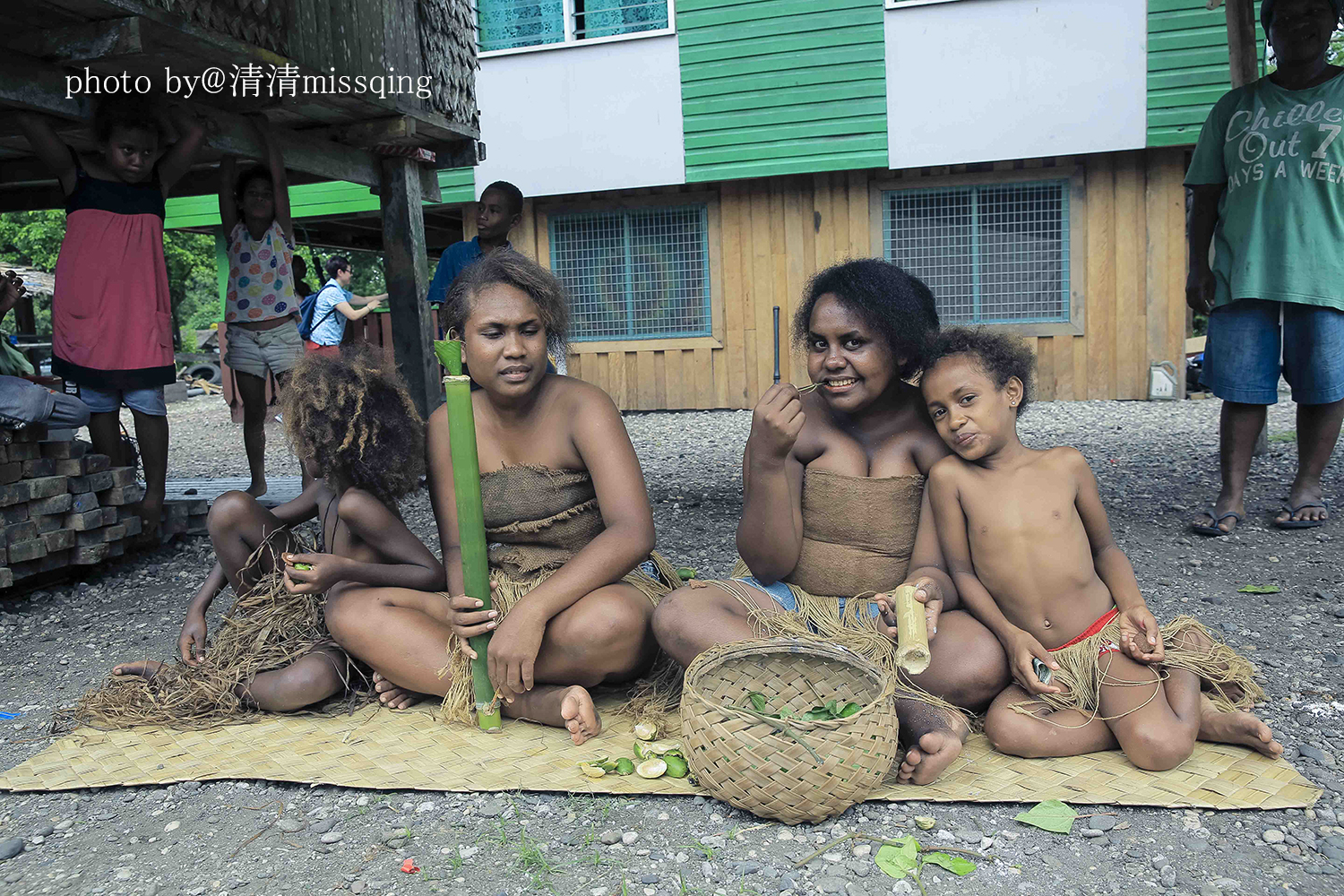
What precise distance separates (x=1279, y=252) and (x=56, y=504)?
513cm

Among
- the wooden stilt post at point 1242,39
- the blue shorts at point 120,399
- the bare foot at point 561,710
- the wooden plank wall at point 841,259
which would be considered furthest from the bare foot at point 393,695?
the wooden plank wall at point 841,259

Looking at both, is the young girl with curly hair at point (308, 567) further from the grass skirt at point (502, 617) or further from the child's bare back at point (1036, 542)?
the child's bare back at point (1036, 542)

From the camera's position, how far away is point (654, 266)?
1026 cm

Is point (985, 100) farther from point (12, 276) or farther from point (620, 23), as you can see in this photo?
point (12, 276)

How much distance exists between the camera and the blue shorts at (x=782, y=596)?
2.63 meters

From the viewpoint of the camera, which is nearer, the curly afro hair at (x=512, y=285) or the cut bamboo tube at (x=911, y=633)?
the cut bamboo tube at (x=911, y=633)

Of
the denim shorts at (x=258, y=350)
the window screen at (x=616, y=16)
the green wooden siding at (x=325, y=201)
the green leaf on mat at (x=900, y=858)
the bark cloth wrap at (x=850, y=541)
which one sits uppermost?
the window screen at (x=616, y=16)

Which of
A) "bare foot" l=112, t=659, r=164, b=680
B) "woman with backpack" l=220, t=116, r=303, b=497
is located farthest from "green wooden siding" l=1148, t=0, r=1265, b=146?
"bare foot" l=112, t=659, r=164, b=680

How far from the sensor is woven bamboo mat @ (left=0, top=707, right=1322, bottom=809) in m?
2.12

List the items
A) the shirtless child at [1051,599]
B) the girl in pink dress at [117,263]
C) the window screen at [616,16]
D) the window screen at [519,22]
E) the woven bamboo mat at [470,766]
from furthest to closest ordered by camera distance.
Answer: the window screen at [519,22] → the window screen at [616,16] → the girl in pink dress at [117,263] → the shirtless child at [1051,599] → the woven bamboo mat at [470,766]

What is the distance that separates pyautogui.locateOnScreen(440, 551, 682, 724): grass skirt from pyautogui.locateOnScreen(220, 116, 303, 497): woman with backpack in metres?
2.95

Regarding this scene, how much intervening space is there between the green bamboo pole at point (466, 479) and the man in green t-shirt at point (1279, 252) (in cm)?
331

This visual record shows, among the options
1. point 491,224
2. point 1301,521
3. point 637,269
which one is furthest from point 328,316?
point 1301,521

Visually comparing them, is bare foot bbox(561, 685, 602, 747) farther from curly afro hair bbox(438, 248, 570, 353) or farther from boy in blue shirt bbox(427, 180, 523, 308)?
boy in blue shirt bbox(427, 180, 523, 308)
